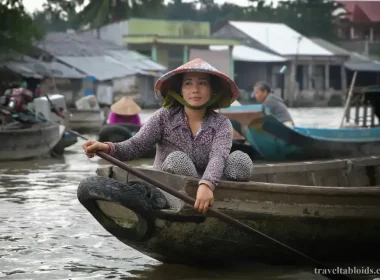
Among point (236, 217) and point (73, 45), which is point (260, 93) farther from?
point (73, 45)

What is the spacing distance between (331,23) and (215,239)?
4568cm

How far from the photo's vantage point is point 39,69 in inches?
1203

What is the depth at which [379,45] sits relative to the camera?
1892 inches

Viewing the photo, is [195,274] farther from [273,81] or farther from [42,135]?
[273,81]

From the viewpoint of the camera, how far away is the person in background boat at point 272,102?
1248 centimetres

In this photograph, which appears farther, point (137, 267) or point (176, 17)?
point (176, 17)

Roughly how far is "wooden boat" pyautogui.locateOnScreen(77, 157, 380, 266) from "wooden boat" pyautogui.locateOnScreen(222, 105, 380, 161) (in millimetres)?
6747

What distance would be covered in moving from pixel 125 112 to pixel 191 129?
8.75m

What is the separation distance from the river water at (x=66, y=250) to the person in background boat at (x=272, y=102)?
3.92m

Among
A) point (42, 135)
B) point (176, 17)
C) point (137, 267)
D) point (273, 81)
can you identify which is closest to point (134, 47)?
point (273, 81)

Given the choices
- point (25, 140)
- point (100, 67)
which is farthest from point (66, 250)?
point (100, 67)

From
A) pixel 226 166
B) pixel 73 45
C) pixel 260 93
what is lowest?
pixel 73 45

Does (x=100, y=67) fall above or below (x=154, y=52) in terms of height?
below

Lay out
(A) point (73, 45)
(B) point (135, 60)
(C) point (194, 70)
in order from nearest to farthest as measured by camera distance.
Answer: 1. (C) point (194, 70)
2. (A) point (73, 45)
3. (B) point (135, 60)
